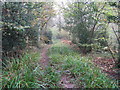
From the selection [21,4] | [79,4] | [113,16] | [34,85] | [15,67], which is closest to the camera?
[34,85]

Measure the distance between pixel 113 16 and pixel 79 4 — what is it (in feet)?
10.5

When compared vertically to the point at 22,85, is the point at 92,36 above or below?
above

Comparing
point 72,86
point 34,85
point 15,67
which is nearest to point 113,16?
point 72,86

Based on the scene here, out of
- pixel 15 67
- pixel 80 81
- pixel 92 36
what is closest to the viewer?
pixel 80 81

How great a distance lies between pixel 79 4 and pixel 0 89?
20.6 ft

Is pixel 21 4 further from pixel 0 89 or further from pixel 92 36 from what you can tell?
pixel 92 36

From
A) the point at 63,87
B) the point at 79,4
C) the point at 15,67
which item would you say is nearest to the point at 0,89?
the point at 15,67

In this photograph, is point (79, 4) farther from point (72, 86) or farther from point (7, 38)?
point (72, 86)

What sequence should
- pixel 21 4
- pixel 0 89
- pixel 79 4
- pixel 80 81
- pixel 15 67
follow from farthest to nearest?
pixel 79 4 → pixel 21 4 → pixel 15 67 → pixel 80 81 → pixel 0 89

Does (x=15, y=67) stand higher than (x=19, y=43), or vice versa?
(x=19, y=43)

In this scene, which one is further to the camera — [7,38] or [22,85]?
[7,38]

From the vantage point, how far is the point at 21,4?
15.0ft

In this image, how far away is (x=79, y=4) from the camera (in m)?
6.69

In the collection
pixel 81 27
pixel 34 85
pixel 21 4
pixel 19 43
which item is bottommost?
pixel 34 85
